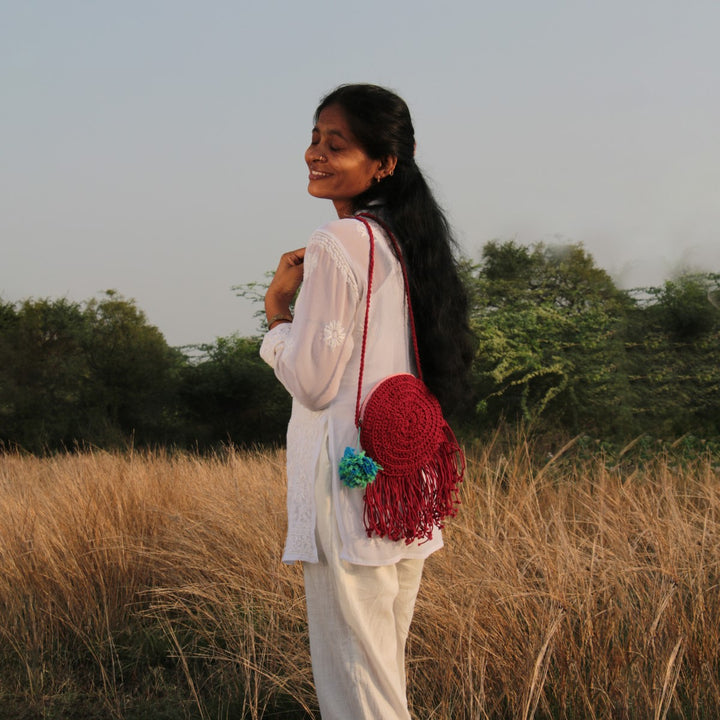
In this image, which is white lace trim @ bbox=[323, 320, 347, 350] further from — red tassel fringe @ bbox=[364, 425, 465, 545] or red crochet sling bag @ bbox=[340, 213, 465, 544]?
red tassel fringe @ bbox=[364, 425, 465, 545]

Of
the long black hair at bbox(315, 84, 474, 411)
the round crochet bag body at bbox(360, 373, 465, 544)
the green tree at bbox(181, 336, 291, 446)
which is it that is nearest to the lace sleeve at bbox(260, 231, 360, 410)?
the round crochet bag body at bbox(360, 373, 465, 544)

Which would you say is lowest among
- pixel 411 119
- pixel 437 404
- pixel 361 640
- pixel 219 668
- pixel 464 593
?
pixel 219 668

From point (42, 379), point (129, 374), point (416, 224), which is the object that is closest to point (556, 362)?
point (129, 374)

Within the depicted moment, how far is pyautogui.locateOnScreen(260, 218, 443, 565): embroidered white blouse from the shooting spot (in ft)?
6.40

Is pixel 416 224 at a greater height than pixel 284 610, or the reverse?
pixel 416 224

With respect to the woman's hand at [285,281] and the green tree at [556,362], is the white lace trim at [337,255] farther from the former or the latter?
the green tree at [556,362]

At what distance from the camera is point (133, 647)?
159 inches

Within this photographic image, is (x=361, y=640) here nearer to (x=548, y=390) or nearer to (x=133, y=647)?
(x=133, y=647)

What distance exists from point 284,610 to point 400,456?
1982 millimetres

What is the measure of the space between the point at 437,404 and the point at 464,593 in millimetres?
1468

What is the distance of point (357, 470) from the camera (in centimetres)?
196

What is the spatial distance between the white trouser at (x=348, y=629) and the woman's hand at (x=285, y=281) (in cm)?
43

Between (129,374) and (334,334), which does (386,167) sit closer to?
(334,334)

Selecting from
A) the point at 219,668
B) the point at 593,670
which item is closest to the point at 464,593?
the point at 593,670
